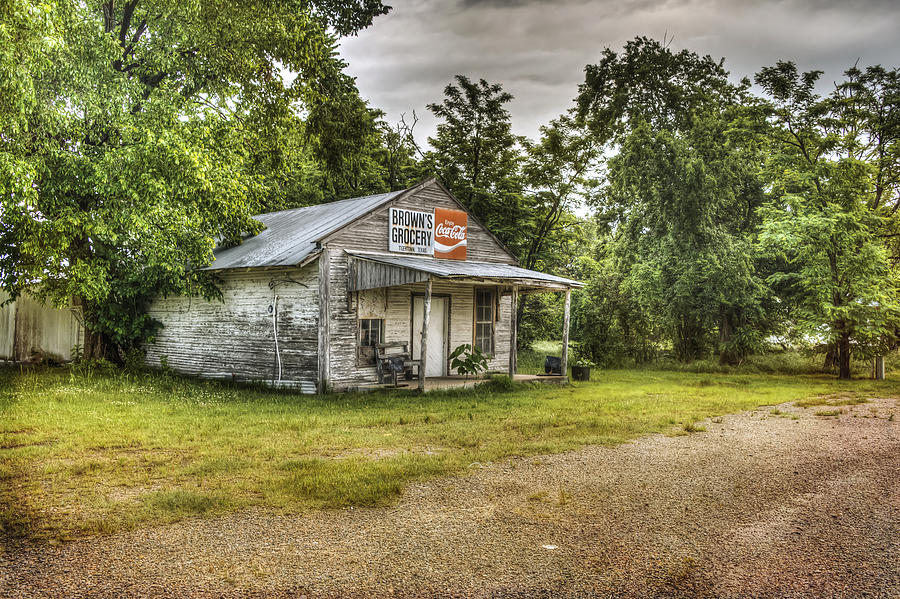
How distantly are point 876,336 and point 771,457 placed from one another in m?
12.2

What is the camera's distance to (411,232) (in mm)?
15492

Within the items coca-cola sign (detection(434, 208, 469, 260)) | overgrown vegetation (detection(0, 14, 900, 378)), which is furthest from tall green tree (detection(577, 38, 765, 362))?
coca-cola sign (detection(434, 208, 469, 260))

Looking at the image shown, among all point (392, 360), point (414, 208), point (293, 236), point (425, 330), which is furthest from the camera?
point (414, 208)

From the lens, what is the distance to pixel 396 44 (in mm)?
22688

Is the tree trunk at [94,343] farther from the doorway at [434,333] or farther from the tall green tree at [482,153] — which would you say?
the tall green tree at [482,153]

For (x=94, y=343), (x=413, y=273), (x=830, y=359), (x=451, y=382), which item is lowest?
(x=451, y=382)

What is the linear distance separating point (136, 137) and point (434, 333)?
315 inches

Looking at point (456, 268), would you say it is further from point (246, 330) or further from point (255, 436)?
point (255, 436)

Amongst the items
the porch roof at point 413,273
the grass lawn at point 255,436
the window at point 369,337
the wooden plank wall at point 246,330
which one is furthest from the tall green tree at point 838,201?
the wooden plank wall at point 246,330

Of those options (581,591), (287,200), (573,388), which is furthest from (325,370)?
(287,200)

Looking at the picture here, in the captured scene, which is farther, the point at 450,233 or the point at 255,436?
the point at 450,233

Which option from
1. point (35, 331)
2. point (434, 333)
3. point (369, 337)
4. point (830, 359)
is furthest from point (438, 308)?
point (830, 359)

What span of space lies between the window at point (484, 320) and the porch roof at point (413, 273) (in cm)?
171

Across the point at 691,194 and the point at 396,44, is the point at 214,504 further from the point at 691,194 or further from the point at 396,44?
the point at 396,44
